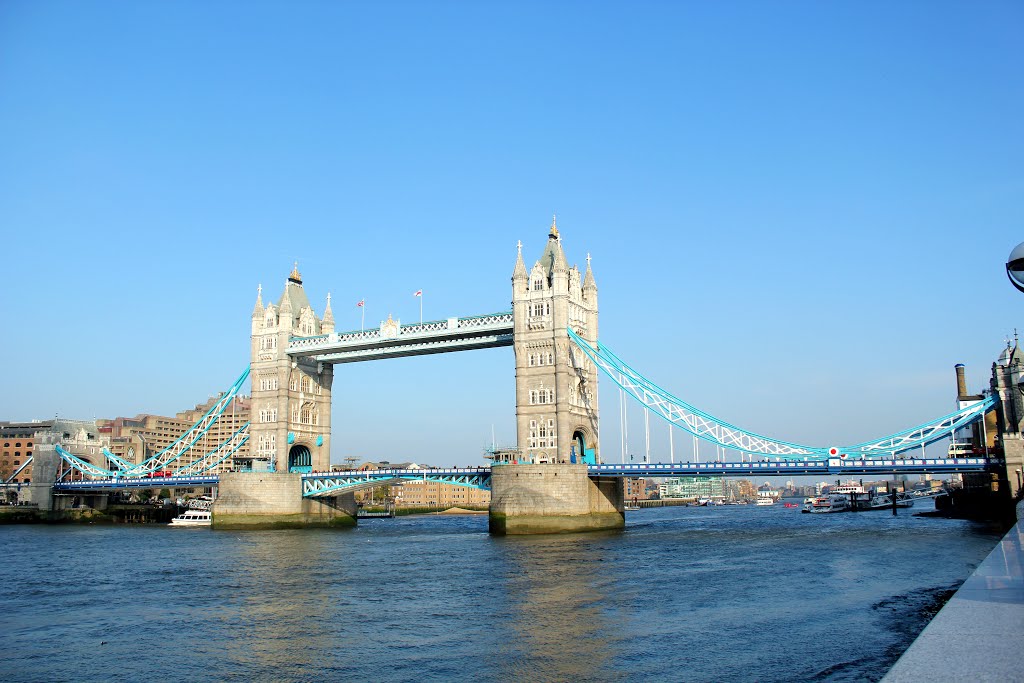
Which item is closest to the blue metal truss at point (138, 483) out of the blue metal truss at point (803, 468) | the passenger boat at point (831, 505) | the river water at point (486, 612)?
the river water at point (486, 612)

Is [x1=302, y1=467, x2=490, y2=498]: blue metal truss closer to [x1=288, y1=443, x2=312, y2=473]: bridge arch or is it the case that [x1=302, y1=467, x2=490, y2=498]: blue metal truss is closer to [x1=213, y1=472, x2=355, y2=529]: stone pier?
[x1=213, y1=472, x2=355, y2=529]: stone pier

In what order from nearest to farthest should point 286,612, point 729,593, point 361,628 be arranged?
1. point 361,628
2. point 286,612
3. point 729,593

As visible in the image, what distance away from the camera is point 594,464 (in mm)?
65188

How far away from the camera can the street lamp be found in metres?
11.7

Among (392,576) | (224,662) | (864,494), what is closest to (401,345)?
(392,576)

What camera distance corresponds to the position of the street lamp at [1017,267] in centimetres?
1170

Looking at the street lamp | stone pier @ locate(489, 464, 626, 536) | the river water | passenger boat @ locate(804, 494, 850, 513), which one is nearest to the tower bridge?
stone pier @ locate(489, 464, 626, 536)

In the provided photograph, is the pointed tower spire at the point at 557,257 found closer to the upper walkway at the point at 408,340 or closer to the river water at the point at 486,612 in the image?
the upper walkway at the point at 408,340

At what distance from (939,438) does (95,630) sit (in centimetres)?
6081

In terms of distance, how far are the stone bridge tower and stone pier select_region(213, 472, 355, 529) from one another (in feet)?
72.8

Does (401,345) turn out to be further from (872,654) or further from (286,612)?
(872,654)

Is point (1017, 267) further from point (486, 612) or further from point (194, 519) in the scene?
point (194, 519)

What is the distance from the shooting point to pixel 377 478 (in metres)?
70.6

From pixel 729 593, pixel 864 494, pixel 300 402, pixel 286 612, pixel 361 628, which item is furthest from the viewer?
pixel 864 494
